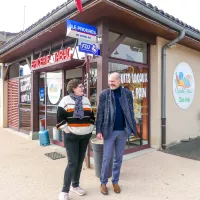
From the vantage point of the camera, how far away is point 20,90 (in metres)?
7.86

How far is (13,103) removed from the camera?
28.0 ft

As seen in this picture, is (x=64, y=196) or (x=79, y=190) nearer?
(x=64, y=196)

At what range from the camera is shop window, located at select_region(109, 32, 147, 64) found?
4577 millimetres

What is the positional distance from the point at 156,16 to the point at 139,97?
1.95m

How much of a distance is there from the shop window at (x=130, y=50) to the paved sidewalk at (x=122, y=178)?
2.27 metres

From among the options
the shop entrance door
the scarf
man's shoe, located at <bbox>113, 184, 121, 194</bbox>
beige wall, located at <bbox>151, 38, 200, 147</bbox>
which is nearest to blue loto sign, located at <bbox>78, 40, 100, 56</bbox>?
the scarf

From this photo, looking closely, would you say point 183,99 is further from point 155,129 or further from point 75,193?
point 75,193

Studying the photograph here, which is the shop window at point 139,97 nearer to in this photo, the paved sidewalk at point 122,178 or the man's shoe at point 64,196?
the paved sidewalk at point 122,178

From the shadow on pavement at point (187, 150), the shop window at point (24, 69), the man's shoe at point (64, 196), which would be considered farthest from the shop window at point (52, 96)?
Result: the man's shoe at point (64, 196)

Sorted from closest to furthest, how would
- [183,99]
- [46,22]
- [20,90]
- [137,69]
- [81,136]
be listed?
[81,136]
[46,22]
[137,69]
[183,99]
[20,90]

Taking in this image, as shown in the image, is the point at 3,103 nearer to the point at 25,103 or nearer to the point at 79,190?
the point at 25,103

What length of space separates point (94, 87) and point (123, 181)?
208 centimetres

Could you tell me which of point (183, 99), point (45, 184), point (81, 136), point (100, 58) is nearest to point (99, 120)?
point (81, 136)

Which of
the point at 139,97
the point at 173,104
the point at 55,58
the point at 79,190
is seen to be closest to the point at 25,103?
the point at 55,58
